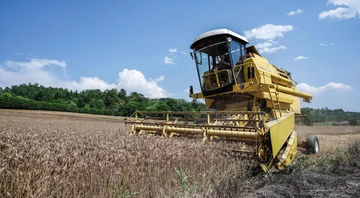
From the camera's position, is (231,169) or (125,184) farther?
(231,169)

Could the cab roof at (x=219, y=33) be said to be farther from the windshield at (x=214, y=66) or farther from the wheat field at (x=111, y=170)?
the wheat field at (x=111, y=170)

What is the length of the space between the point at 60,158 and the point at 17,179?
1.86 feet

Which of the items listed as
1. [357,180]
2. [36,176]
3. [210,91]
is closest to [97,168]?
[36,176]

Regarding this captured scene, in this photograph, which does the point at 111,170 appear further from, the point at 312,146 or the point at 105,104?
the point at 105,104

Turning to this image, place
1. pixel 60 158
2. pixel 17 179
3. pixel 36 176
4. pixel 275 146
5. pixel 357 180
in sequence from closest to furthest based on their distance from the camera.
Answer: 1. pixel 17 179
2. pixel 36 176
3. pixel 60 158
4. pixel 357 180
5. pixel 275 146

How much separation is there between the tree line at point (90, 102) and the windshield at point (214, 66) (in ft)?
75.3

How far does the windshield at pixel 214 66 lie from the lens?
7.17 meters

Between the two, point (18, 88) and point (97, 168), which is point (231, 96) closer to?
→ point (97, 168)

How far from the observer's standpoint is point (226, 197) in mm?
3002

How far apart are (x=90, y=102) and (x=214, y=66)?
43.6 metres

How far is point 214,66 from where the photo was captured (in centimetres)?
759

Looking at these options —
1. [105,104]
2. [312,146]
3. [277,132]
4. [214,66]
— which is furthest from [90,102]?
[277,132]

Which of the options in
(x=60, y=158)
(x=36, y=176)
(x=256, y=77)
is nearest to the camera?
(x=36, y=176)

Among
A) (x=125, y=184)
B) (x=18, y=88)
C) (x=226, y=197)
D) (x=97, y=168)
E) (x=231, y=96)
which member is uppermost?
(x=18, y=88)
